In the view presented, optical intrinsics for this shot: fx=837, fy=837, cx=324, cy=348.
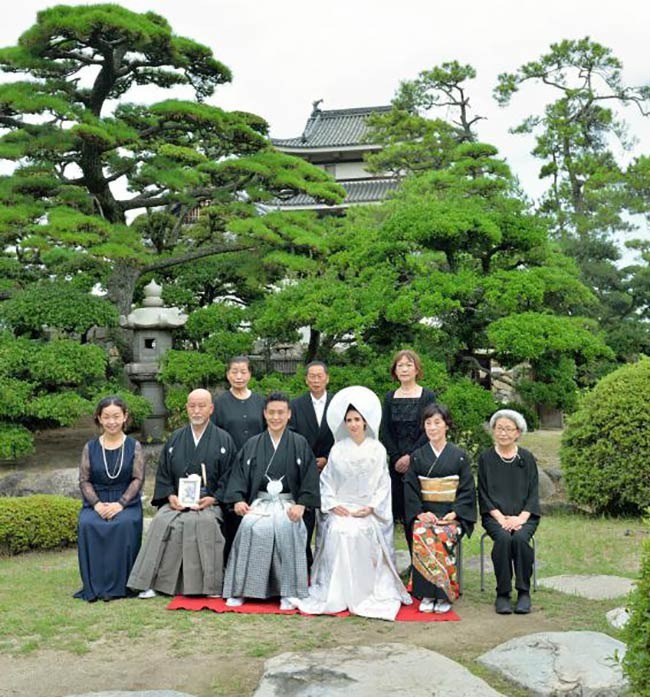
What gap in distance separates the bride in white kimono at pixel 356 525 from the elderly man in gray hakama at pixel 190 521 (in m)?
0.73

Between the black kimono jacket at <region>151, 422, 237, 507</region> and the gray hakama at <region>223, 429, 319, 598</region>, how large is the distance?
209 mm

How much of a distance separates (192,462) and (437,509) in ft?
5.97

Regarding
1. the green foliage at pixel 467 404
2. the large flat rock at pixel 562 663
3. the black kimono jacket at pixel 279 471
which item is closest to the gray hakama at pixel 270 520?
the black kimono jacket at pixel 279 471

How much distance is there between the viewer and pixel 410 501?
19.2 feet

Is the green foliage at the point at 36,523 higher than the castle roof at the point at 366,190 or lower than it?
lower

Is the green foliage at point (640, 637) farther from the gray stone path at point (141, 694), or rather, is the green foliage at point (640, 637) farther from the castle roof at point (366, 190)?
the castle roof at point (366, 190)

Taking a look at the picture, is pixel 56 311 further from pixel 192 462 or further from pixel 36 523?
pixel 192 462

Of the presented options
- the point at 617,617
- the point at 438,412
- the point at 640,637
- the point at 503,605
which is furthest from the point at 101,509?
the point at 640,637

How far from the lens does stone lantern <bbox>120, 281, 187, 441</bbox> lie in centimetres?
1238

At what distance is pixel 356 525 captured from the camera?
19.1 ft

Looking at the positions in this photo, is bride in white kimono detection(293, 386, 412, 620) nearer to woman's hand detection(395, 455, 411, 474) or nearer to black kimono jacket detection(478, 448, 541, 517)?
woman's hand detection(395, 455, 411, 474)

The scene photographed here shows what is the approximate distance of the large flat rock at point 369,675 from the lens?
156 inches

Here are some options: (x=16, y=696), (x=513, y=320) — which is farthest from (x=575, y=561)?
(x=16, y=696)

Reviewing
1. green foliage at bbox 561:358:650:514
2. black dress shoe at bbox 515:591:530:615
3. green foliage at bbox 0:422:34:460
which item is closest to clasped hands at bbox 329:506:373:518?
black dress shoe at bbox 515:591:530:615
